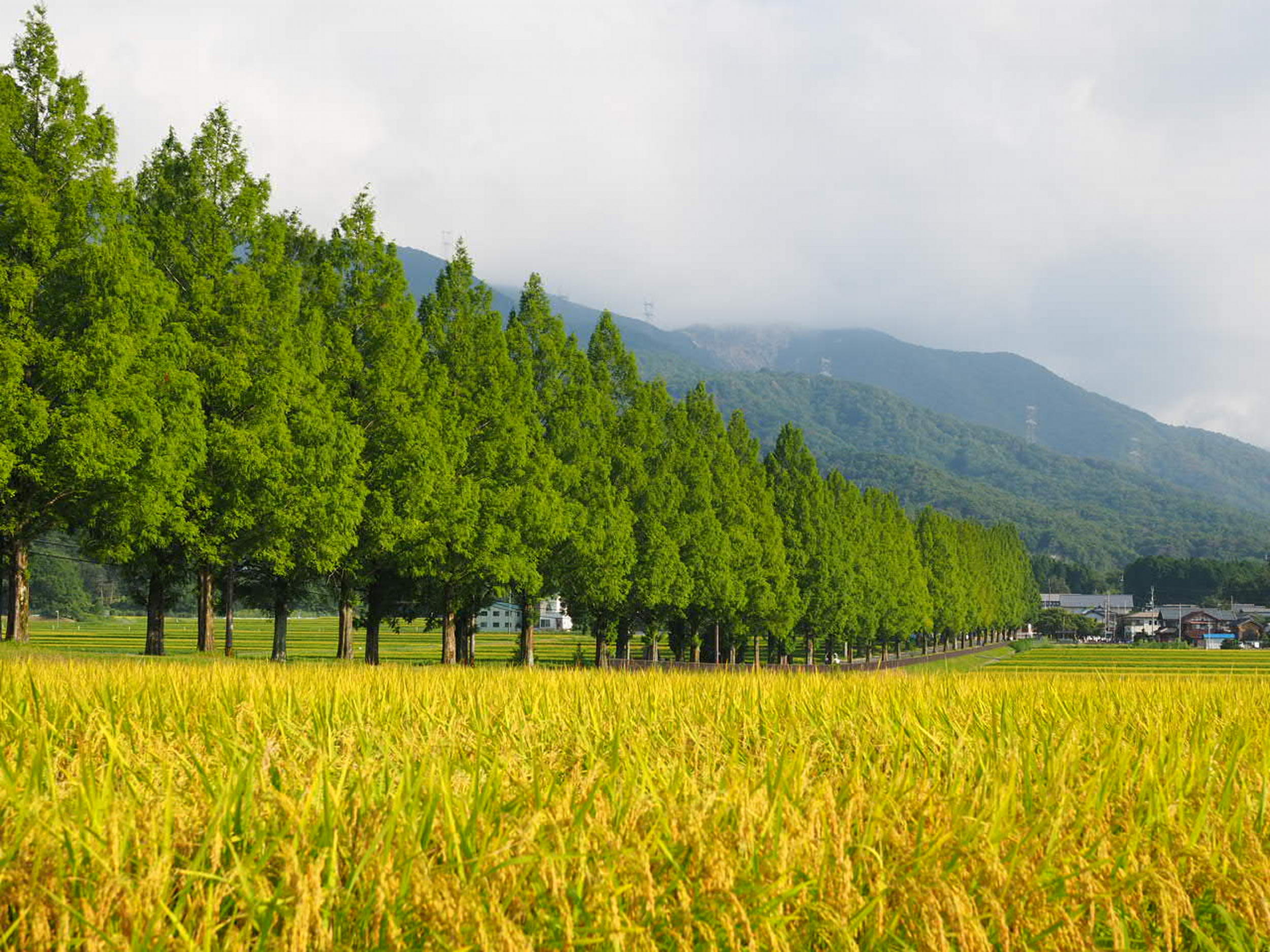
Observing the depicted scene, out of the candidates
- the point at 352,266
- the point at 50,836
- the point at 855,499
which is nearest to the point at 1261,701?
the point at 50,836

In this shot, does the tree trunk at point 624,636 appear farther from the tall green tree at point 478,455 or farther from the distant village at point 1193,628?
the distant village at point 1193,628

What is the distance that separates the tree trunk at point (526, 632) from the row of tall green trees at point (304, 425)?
216 mm

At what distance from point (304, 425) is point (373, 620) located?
8.14 metres

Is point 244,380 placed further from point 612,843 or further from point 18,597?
point 612,843

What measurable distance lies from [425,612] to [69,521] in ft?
61.5

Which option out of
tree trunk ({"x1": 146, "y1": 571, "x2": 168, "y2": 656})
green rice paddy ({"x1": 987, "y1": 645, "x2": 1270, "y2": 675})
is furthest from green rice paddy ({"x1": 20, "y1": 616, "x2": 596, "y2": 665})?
green rice paddy ({"x1": 987, "y1": 645, "x2": 1270, "y2": 675})

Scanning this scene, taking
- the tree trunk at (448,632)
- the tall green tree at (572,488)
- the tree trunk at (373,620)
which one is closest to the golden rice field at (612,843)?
the tree trunk at (373,620)

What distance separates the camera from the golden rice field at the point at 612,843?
3393mm

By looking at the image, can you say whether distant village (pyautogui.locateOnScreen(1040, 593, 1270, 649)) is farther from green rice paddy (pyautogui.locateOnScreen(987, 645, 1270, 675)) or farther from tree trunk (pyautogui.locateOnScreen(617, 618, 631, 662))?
tree trunk (pyautogui.locateOnScreen(617, 618, 631, 662))

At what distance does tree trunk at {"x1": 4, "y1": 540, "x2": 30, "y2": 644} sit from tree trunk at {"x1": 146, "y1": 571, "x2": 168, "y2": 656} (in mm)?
2700

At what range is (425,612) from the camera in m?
43.2

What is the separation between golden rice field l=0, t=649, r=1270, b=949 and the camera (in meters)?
3.39

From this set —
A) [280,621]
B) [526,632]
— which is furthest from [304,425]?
[526,632]

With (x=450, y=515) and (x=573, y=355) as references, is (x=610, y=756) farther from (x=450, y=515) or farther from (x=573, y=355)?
(x=573, y=355)
